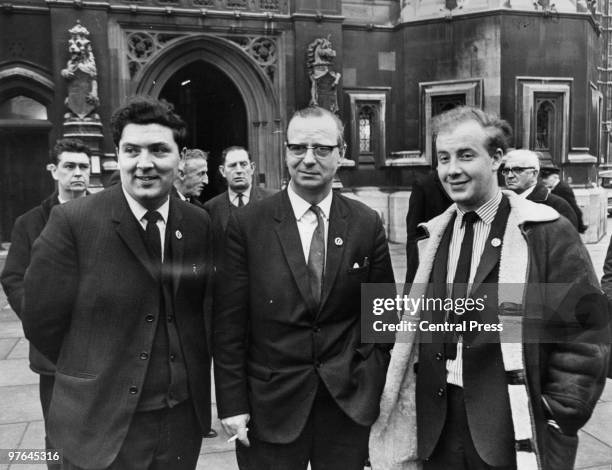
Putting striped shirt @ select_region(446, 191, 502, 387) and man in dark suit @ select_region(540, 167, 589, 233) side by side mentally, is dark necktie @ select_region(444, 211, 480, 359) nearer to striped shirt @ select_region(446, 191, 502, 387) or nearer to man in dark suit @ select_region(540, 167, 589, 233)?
striped shirt @ select_region(446, 191, 502, 387)

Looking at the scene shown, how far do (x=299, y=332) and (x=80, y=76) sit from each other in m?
10.0

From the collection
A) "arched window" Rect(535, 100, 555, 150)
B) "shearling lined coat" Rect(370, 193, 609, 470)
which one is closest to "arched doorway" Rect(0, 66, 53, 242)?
"arched window" Rect(535, 100, 555, 150)

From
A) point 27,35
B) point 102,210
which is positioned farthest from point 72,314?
point 27,35

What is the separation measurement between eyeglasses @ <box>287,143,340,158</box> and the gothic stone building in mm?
9433

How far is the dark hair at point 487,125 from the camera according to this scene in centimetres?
226

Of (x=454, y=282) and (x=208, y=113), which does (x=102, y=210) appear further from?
(x=208, y=113)

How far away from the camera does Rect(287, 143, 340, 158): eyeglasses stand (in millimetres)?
2387

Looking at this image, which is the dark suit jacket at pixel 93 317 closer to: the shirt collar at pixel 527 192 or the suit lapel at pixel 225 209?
the suit lapel at pixel 225 209

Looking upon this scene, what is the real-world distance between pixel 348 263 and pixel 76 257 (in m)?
1.00

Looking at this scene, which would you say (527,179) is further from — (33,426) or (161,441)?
(33,426)

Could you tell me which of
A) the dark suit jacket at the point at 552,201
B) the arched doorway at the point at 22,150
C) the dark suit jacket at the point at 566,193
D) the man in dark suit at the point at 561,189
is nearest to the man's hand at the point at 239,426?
the dark suit jacket at the point at 552,201

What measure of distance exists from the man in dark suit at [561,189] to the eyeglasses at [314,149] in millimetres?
3943

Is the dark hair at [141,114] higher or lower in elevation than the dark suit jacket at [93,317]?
higher

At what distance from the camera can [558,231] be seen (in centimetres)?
209
